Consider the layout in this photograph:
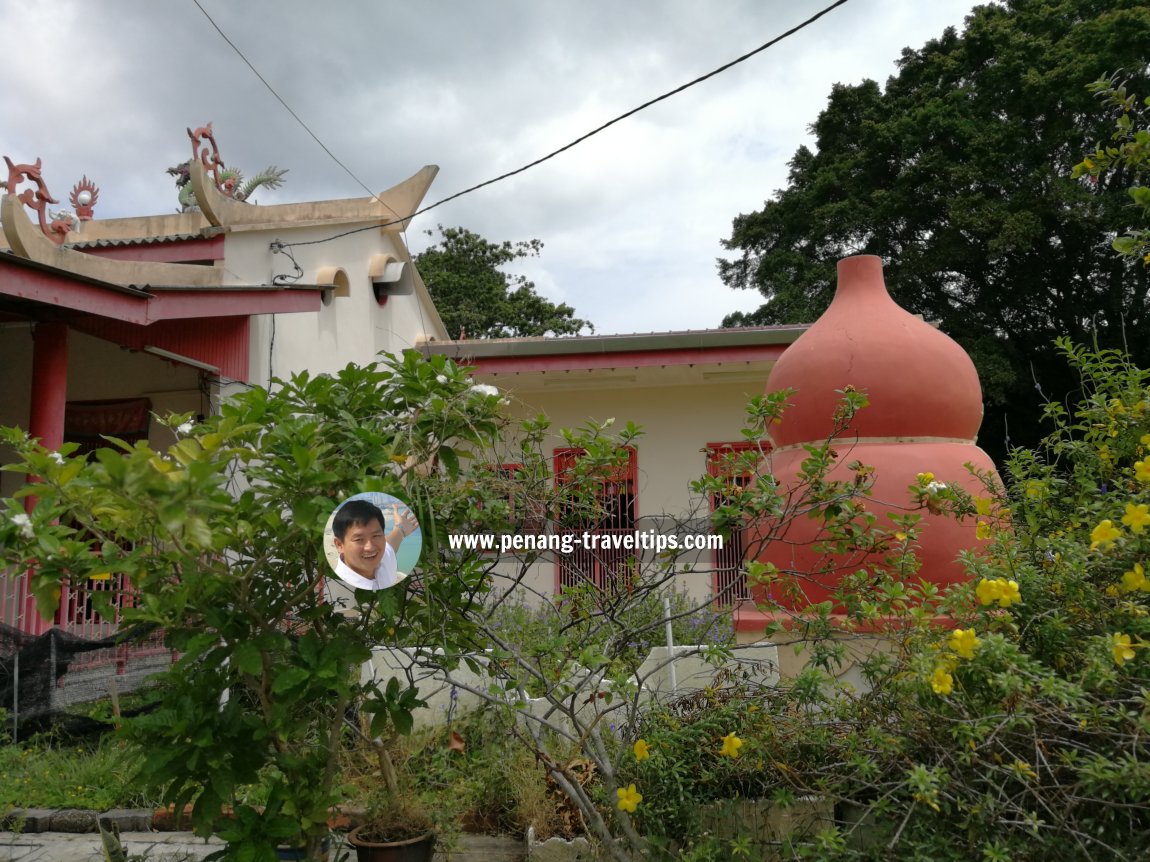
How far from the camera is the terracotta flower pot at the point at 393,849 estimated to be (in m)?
3.77

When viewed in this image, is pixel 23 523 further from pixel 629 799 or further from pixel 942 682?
pixel 942 682

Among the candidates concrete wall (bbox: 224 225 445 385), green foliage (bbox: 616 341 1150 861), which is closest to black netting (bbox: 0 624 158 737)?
concrete wall (bbox: 224 225 445 385)

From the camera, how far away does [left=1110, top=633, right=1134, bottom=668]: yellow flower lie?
7.68ft

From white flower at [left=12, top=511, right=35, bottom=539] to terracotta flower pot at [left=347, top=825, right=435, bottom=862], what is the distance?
83.6 inches

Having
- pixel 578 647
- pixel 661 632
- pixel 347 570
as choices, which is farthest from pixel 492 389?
pixel 661 632

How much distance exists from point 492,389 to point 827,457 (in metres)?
1.32

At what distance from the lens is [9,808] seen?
494 cm

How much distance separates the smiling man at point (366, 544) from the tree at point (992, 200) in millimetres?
16319

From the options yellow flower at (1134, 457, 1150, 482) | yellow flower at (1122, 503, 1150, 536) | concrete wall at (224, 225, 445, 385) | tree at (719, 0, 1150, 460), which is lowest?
yellow flower at (1122, 503, 1150, 536)

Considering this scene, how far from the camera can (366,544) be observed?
8.54ft

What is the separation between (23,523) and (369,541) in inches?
39.9

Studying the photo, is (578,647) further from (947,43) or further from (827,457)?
(947,43)

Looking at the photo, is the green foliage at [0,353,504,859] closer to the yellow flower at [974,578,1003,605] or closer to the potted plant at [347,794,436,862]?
the potted plant at [347,794,436,862]

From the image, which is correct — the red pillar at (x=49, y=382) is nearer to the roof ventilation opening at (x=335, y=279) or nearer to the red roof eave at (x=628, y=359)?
the roof ventilation opening at (x=335, y=279)
